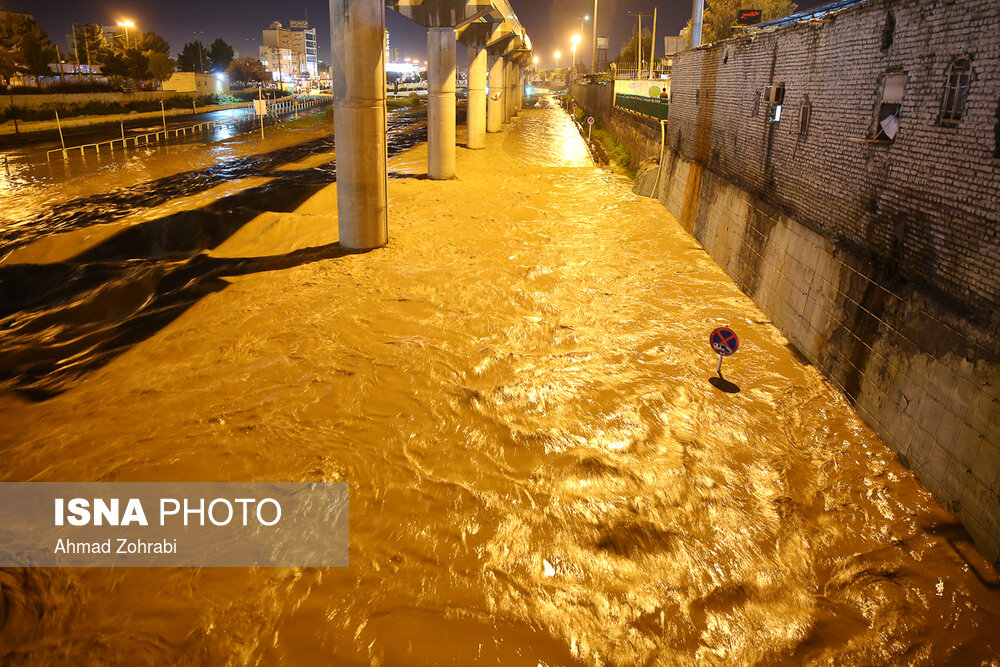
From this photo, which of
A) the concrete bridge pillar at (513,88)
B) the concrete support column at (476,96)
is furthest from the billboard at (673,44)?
the concrete support column at (476,96)

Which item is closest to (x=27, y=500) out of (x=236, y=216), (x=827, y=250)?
(x=827, y=250)

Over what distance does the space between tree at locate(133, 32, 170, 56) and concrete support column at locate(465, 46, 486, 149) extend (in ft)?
183

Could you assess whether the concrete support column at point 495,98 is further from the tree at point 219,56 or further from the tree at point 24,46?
the tree at point 219,56

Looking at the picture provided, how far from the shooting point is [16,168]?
27.5 metres

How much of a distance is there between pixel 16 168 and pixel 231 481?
29902 mm

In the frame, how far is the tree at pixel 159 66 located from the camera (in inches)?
2630

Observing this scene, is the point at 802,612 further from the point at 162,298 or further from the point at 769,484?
the point at 162,298

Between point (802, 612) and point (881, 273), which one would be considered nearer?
point (802, 612)

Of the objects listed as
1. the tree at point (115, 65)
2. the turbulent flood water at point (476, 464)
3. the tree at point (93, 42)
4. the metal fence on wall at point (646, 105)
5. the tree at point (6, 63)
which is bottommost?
the turbulent flood water at point (476, 464)

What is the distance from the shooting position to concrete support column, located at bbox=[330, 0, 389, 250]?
13336 mm

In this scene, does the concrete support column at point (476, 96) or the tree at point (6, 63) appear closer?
the concrete support column at point (476, 96)

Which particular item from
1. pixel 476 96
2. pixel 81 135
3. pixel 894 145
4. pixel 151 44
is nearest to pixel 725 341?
pixel 894 145

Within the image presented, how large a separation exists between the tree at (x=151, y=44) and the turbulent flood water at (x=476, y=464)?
72580 mm

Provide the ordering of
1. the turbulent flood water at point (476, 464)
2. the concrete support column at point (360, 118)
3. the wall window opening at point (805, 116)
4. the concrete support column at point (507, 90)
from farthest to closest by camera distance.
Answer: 1. the concrete support column at point (507, 90)
2. the concrete support column at point (360, 118)
3. the wall window opening at point (805, 116)
4. the turbulent flood water at point (476, 464)
